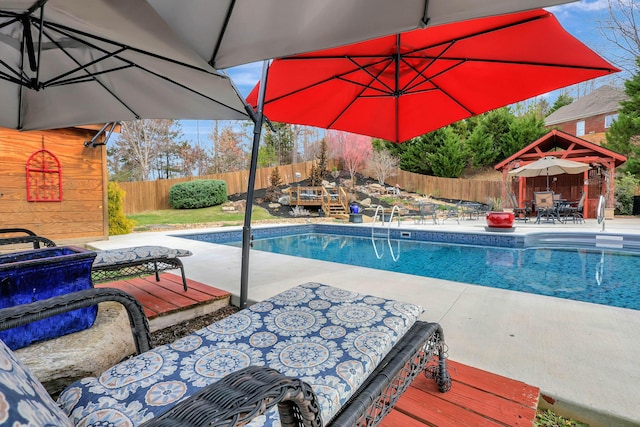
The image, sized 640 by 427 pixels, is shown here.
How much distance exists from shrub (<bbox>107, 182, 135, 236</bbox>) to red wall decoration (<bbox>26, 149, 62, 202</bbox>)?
194cm

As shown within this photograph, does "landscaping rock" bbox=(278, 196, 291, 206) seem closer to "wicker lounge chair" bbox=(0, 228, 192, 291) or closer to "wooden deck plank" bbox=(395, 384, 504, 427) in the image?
"wicker lounge chair" bbox=(0, 228, 192, 291)

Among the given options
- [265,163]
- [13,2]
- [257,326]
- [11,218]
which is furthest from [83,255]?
[265,163]

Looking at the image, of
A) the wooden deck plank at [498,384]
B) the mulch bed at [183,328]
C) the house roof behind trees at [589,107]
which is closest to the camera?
the wooden deck plank at [498,384]

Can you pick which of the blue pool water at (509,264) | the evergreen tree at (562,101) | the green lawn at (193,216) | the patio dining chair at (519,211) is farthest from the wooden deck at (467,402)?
the evergreen tree at (562,101)

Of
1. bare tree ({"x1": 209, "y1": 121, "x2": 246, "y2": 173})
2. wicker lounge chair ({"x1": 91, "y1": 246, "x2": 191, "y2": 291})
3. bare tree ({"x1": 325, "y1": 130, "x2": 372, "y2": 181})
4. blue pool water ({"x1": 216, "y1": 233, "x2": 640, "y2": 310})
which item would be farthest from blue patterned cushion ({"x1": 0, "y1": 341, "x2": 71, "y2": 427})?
bare tree ({"x1": 209, "y1": 121, "x2": 246, "y2": 173})

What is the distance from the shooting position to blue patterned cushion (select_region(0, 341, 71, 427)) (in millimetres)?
405

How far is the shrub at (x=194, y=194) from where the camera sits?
15.2 meters

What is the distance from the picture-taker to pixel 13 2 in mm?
1534

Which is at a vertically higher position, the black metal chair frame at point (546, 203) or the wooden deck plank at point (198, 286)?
the black metal chair frame at point (546, 203)

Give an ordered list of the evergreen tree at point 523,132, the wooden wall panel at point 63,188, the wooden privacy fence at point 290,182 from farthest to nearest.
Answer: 1. the evergreen tree at point 523,132
2. the wooden privacy fence at point 290,182
3. the wooden wall panel at point 63,188

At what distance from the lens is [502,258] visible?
265 inches

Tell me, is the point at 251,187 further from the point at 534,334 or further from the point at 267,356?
the point at 534,334

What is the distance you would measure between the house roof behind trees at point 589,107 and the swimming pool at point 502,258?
18.5m

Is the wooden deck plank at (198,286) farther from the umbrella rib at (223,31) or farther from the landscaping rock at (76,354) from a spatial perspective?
the umbrella rib at (223,31)
